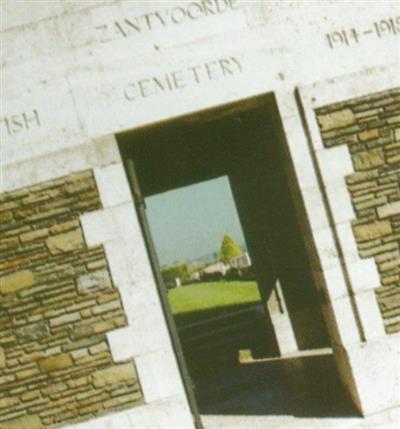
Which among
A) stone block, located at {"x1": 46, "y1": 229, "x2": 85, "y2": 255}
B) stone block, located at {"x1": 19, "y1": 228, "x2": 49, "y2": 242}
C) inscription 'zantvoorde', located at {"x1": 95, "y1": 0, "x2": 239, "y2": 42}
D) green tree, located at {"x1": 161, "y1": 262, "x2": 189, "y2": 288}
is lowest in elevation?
green tree, located at {"x1": 161, "y1": 262, "x2": 189, "y2": 288}

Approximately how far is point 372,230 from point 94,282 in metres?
2.78

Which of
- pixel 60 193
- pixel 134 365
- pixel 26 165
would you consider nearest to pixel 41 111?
pixel 26 165

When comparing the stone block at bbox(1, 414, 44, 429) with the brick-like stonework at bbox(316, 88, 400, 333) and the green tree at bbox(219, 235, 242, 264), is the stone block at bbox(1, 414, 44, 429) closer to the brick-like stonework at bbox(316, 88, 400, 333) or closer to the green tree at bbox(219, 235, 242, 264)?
the brick-like stonework at bbox(316, 88, 400, 333)

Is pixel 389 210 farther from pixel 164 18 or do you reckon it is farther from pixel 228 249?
pixel 228 249

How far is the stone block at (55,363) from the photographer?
4.40m

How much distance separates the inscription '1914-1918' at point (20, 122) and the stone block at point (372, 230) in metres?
3.31

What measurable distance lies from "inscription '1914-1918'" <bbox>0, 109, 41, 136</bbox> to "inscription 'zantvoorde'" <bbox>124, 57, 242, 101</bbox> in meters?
0.93

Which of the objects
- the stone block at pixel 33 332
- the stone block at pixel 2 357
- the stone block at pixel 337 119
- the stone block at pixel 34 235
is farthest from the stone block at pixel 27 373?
the stone block at pixel 337 119

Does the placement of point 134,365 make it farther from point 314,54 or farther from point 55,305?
point 314,54

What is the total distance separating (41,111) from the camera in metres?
4.53

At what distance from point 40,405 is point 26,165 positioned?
2287 mm

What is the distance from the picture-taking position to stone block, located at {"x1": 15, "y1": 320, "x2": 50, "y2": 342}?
4410 millimetres

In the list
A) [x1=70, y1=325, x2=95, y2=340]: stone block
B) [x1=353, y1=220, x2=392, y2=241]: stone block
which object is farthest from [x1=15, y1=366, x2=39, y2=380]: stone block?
[x1=353, y1=220, x2=392, y2=241]: stone block

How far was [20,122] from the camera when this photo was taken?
452 centimetres
